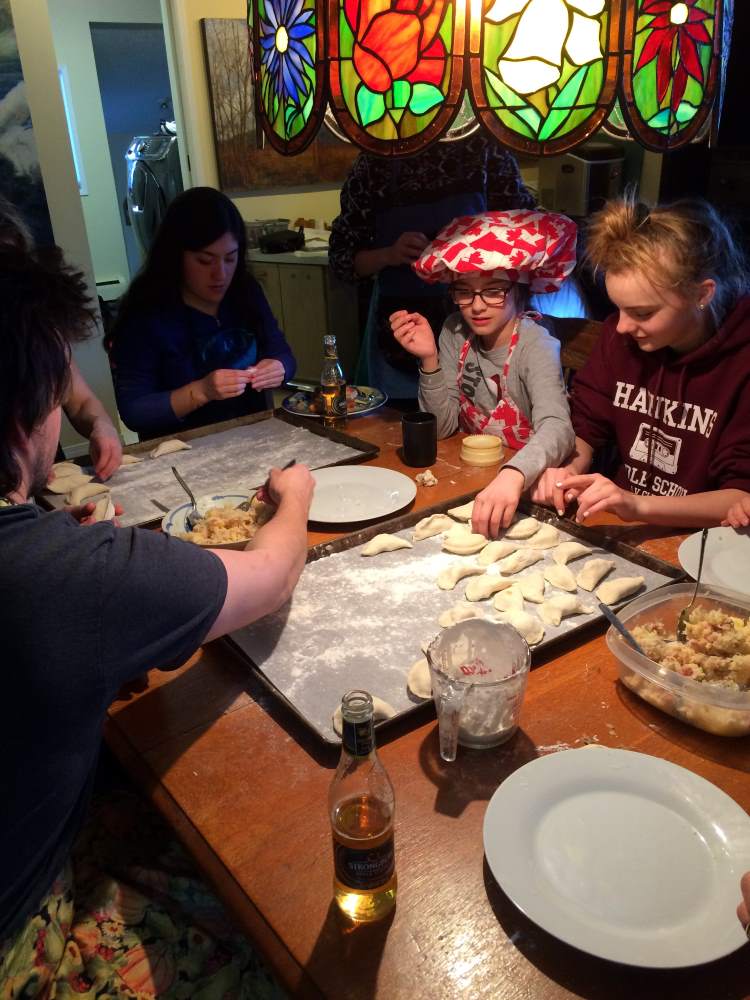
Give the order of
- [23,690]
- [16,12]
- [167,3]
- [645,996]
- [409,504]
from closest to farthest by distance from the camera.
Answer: [645,996], [23,690], [409,504], [16,12], [167,3]

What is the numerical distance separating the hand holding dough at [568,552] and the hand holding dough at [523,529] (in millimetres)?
92

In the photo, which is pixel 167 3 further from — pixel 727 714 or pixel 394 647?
pixel 727 714

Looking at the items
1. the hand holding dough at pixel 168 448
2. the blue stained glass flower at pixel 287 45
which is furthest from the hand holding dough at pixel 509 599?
the hand holding dough at pixel 168 448

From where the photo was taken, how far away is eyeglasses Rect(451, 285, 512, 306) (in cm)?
204

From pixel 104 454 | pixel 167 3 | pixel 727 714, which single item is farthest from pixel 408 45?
pixel 167 3

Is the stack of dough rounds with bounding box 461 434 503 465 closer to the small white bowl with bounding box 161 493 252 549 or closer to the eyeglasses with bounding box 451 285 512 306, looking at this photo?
the eyeglasses with bounding box 451 285 512 306

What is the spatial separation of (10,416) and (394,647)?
24.9 inches

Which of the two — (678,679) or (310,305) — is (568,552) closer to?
(678,679)

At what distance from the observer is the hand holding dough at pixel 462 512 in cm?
156

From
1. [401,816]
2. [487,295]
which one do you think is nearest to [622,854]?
[401,816]

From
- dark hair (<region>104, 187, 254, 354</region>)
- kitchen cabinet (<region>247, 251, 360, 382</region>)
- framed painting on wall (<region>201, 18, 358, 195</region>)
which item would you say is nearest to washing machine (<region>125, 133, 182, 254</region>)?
framed painting on wall (<region>201, 18, 358, 195</region>)

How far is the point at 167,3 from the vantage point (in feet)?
15.0

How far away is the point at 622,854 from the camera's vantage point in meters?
0.79

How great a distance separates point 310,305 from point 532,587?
4367 millimetres
